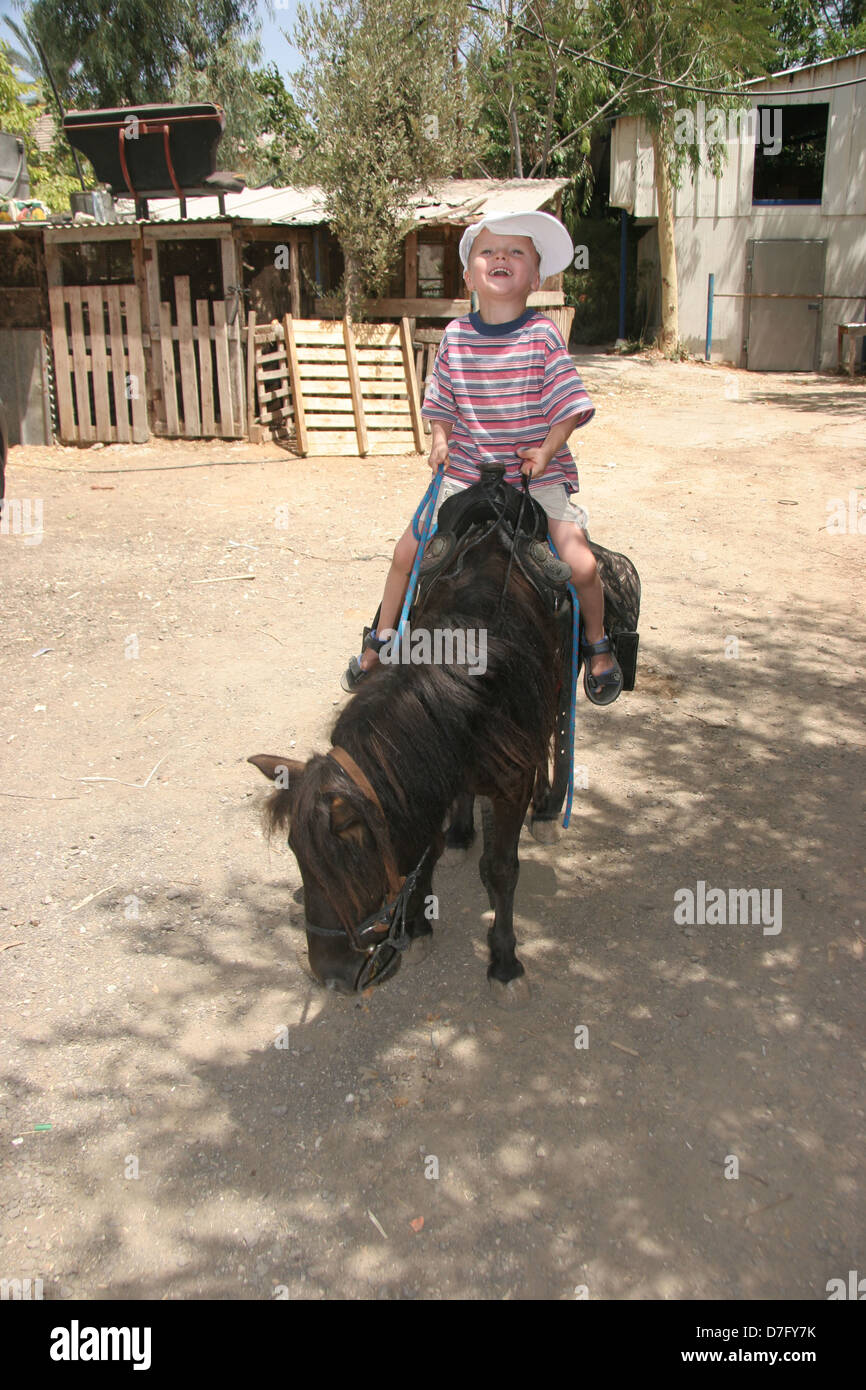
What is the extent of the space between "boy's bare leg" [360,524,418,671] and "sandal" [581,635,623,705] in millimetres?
789

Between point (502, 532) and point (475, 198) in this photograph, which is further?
point (475, 198)

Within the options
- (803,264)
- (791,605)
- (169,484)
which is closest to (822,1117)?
(791,605)

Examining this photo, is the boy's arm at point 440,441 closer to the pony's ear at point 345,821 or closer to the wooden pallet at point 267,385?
the pony's ear at point 345,821

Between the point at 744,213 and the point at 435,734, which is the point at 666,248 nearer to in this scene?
the point at 744,213

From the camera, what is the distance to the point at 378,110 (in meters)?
12.4

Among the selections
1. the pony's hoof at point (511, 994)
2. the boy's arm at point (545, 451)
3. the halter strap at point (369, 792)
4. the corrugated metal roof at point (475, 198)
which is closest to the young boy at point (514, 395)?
the boy's arm at point (545, 451)

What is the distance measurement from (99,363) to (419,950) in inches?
418

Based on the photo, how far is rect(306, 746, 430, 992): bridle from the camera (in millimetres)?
2617

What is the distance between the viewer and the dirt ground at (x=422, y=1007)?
2639mm

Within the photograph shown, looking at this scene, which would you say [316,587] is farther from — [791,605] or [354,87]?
[354,87]

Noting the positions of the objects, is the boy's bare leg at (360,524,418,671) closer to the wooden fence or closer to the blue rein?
the blue rein

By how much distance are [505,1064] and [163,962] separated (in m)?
1.39

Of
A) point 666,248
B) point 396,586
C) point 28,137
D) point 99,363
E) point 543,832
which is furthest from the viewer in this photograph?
point 28,137

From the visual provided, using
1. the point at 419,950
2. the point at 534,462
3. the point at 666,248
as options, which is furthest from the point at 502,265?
the point at 666,248
